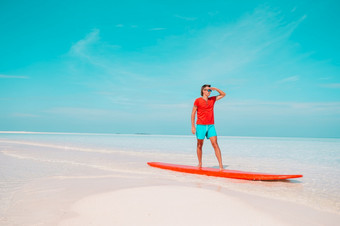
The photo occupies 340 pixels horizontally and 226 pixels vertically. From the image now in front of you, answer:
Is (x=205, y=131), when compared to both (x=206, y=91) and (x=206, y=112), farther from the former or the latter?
(x=206, y=91)

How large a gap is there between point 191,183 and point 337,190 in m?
2.56

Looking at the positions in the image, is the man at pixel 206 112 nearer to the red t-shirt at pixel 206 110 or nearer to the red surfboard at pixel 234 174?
the red t-shirt at pixel 206 110

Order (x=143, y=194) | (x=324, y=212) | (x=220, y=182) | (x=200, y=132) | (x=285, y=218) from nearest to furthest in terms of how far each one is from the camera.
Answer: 1. (x=285, y=218)
2. (x=324, y=212)
3. (x=143, y=194)
4. (x=220, y=182)
5. (x=200, y=132)

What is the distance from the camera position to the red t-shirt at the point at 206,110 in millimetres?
5457

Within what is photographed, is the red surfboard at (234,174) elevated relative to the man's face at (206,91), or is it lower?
lower

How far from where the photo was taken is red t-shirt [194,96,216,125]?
17.9 ft

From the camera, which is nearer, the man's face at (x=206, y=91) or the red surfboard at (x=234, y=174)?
the red surfboard at (x=234, y=174)

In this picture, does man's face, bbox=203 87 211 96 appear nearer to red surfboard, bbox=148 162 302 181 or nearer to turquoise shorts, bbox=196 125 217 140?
turquoise shorts, bbox=196 125 217 140

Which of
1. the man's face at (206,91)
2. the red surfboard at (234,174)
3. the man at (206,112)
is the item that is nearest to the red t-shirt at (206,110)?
the man at (206,112)

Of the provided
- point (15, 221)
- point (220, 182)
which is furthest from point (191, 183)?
point (15, 221)

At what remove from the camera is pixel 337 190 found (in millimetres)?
4188

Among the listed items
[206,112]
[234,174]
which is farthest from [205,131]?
[234,174]

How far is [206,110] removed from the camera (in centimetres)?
547

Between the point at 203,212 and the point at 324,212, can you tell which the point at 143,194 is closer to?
the point at 203,212
